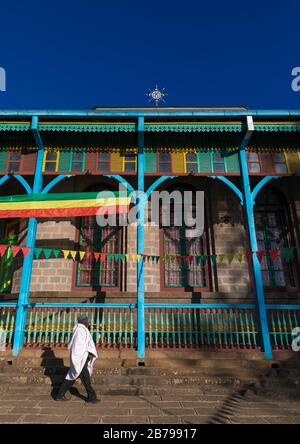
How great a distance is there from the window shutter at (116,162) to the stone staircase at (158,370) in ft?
14.1

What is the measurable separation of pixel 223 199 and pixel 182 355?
495cm

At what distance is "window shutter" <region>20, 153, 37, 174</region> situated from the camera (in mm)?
7930

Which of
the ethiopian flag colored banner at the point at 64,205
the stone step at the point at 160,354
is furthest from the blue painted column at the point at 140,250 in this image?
the ethiopian flag colored banner at the point at 64,205

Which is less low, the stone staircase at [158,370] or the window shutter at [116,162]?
the window shutter at [116,162]

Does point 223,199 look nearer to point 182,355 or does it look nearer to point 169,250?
point 169,250

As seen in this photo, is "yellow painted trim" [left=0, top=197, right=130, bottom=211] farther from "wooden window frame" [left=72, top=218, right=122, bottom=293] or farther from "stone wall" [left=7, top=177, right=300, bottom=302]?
"wooden window frame" [left=72, top=218, right=122, bottom=293]

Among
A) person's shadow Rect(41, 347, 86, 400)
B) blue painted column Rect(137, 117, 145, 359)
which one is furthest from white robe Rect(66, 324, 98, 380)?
blue painted column Rect(137, 117, 145, 359)

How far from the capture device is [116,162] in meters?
8.02

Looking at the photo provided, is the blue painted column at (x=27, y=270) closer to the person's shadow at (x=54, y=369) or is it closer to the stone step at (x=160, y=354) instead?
the stone step at (x=160, y=354)

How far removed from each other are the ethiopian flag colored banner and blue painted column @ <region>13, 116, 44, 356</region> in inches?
13.2

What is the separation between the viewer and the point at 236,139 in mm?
8062

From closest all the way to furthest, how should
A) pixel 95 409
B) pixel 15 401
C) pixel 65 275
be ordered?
1. pixel 95 409
2. pixel 15 401
3. pixel 65 275

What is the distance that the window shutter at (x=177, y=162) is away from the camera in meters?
7.90
